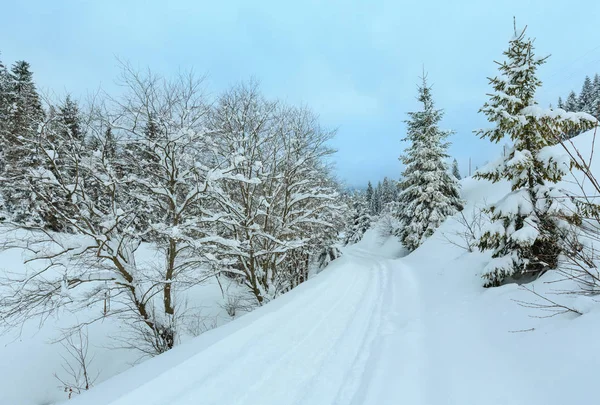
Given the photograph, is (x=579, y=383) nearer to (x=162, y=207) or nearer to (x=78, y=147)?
(x=162, y=207)

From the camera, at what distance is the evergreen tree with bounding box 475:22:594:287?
230 inches

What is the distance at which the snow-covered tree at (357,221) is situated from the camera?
155 ft

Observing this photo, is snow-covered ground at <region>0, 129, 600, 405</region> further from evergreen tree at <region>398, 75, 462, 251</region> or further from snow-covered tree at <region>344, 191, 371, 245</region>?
snow-covered tree at <region>344, 191, 371, 245</region>

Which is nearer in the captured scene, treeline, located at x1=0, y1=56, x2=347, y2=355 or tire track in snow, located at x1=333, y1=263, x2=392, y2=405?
tire track in snow, located at x1=333, y1=263, x2=392, y2=405

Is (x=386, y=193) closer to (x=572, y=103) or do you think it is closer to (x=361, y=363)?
(x=572, y=103)

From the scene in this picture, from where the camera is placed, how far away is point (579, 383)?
256 centimetres

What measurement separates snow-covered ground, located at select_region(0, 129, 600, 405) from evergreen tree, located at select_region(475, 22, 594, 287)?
0.79 metres

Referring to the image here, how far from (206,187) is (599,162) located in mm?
17098

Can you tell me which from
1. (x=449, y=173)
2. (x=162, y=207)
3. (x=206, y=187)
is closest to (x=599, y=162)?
(x=449, y=173)

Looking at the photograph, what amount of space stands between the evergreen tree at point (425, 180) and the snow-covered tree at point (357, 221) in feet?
83.1

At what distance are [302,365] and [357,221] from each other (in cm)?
4718

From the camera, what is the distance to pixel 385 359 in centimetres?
382

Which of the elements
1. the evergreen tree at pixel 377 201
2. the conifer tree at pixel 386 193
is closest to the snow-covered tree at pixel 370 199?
the evergreen tree at pixel 377 201

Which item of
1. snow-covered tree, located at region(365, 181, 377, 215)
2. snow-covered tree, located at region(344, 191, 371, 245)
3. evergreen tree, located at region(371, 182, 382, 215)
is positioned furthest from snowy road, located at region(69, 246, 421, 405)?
evergreen tree, located at region(371, 182, 382, 215)
